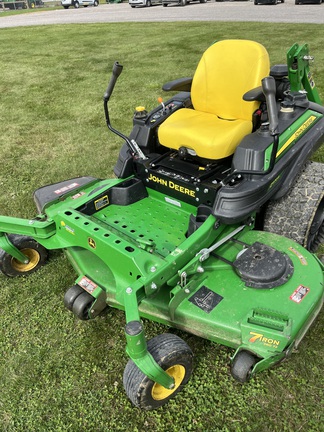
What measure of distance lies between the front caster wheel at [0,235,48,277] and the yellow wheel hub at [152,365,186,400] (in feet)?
4.88

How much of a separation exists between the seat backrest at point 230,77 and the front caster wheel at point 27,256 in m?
1.76

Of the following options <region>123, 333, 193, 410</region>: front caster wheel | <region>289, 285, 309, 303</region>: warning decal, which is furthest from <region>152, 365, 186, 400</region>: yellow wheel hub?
<region>289, 285, 309, 303</region>: warning decal

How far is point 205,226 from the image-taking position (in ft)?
8.24

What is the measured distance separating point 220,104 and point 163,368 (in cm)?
212

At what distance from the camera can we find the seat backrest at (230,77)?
3012 mm

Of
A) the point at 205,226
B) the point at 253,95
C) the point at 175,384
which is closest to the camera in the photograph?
the point at 175,384

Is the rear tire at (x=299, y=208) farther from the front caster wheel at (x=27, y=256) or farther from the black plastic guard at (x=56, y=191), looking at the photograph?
the front caster wheel at (x=27, y=256)

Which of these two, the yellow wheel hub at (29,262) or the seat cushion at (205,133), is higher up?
the seat cushion at (205,133)

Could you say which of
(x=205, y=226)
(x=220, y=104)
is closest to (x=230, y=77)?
(x=220, y=104)

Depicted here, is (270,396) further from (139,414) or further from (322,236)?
(322,236)

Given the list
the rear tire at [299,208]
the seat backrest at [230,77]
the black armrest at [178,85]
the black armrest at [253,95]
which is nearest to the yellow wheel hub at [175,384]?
the rear tire at [299,208]

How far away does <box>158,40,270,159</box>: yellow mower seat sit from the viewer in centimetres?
286

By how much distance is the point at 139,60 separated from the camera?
9117mm

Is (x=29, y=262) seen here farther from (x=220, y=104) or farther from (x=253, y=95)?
(x=253, y=95)
